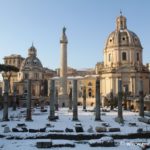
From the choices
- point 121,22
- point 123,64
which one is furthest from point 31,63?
point 123,64

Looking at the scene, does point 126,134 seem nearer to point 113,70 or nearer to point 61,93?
point 61,93

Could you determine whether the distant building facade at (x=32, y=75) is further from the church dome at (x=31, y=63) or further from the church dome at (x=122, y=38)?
the church dome at (x=122, y=38)

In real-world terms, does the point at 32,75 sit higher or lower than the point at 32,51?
lower

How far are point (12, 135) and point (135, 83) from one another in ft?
181

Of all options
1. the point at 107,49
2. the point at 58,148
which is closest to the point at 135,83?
the point at 107,49

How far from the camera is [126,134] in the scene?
2303 cm

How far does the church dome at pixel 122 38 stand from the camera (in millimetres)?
76938

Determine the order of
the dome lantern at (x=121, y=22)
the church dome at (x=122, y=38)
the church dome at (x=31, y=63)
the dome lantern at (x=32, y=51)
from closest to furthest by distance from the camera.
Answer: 1. the church dome at (x=122, y=38)
2. the dome lantern at (x=121, y=22)
3. the church dome at (x=31, y=63)
4. the dome lantern at (x=32, y=51)

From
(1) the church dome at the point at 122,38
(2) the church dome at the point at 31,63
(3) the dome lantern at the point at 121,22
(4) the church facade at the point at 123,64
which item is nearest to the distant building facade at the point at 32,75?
(2) the church dome at the point at 31,63

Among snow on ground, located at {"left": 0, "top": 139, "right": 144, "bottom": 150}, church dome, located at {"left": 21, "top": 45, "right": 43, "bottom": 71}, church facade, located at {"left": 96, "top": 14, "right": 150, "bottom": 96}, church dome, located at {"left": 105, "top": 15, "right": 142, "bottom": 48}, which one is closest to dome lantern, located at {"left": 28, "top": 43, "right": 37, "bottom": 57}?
church dome, located at {"left": 21, "top": 45, "right": 43, "bottom": 71}

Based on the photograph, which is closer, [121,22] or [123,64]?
[123,64]

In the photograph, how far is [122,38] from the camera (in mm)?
77688

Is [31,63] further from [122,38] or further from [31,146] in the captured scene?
[31,146]

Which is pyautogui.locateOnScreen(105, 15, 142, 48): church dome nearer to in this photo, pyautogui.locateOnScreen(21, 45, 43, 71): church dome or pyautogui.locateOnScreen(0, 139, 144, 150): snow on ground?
pyautogui.locateOnScreen(21, 45, 43, 71): church dome
